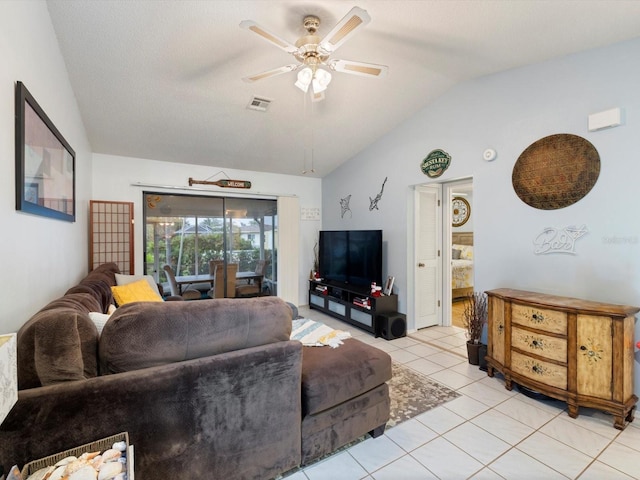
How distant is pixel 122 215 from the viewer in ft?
12.5

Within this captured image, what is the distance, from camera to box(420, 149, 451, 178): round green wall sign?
3512 millimetres

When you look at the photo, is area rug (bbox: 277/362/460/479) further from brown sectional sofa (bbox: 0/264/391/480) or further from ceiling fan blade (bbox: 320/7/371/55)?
ceiling fan blade (bbox: 320/7/371/55)

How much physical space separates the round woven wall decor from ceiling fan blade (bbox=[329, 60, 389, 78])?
1630 mm

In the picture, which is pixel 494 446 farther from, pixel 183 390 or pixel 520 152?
pixel 520 152

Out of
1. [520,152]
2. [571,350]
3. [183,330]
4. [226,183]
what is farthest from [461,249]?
[183,330]

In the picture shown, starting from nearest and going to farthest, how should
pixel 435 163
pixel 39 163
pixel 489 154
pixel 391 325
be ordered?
pixel 39 163 < pixel 489 154 < pixel 435 163 < pixel 391 325

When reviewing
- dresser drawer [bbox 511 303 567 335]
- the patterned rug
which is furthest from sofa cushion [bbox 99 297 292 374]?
dresser drawer [bbox 511 303 567 335]

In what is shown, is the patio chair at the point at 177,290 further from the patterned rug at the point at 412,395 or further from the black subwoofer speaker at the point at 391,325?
the patterned rug at the point at 412,395

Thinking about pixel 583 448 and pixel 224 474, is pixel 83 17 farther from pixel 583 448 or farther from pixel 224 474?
Result: pixel 583 448

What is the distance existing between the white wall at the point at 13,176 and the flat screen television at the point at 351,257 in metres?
3.17

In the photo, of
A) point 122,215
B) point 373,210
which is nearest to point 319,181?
point 373,210

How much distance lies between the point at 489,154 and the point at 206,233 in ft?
12.8

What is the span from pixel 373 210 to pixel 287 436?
3.37 meters

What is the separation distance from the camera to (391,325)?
3.74 metres
